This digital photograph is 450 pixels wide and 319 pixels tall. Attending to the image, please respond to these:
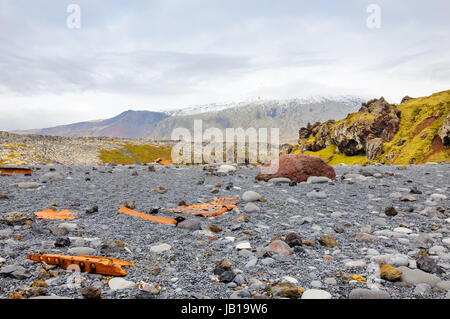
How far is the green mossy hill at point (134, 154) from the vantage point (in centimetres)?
7910

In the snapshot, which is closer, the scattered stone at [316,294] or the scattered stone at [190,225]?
the scattered stone at [316,294]

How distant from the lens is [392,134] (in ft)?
329

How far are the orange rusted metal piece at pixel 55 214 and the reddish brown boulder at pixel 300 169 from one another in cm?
853

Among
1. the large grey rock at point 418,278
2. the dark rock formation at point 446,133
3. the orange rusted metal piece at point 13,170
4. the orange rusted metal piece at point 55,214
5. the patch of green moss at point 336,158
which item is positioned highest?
the dark rock formation at point 446,133

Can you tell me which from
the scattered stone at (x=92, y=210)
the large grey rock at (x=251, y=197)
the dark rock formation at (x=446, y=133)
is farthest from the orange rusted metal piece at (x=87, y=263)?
the dark rock formation at (x=446, y=133)

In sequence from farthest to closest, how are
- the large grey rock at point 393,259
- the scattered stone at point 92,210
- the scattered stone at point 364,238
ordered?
1. the scattered stone at point 92,210
2. the scattered stone at point 364,238
3. the large grey rock at point 393,259

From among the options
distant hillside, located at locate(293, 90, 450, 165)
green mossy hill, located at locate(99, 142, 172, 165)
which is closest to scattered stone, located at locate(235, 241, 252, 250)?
green mossy hill, located at locate(99, 142, 172, 165)

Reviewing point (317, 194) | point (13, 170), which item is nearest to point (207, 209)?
point (317, 194)

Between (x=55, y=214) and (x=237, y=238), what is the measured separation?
4.58m

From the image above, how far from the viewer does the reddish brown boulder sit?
43.2 ft

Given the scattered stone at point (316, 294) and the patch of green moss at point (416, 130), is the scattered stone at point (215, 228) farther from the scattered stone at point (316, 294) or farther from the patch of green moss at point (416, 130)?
the patch of green moss at point (416, 130)

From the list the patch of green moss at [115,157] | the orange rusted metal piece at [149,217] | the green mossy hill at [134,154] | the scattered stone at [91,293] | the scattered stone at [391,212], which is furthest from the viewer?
the green mossy hill at [134,154]
